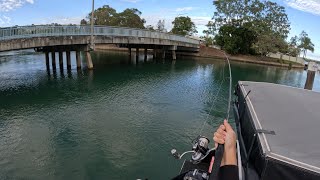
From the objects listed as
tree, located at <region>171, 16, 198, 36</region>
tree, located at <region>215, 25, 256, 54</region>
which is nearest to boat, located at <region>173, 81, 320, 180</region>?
tree, located at <region>215, 25, 256, 54</region>

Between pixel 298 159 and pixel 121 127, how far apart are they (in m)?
11.4

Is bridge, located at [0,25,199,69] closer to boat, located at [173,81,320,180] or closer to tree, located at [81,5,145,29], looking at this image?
boat, located at [173,81,320,180]

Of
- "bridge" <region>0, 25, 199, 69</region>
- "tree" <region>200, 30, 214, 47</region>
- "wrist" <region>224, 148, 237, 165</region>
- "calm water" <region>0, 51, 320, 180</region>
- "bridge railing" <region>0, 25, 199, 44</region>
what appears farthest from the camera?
"tree" <region>200, 30, 214, 47</region>

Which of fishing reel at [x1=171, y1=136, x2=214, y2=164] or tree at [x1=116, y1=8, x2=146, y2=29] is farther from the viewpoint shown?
tree at [x1=116, y1=8, x2=146, y2=29]

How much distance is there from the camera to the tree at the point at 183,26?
7956cm

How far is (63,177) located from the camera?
952cm

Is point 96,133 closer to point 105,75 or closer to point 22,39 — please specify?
point 22,39

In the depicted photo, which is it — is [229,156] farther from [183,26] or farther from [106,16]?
[106,16]

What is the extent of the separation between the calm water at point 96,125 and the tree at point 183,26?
55505mm

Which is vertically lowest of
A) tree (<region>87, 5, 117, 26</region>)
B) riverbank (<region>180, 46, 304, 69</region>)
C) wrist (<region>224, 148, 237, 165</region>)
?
riverbank (<region>180, 46, 304, 69</region>)

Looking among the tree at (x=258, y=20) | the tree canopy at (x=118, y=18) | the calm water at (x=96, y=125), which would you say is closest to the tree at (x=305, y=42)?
the tree at (x=258, y=20)

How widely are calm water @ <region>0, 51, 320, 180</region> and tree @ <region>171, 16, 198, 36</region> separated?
55.5 m

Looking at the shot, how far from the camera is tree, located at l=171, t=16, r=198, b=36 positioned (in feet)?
261

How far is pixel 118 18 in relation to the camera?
79.1 metres
